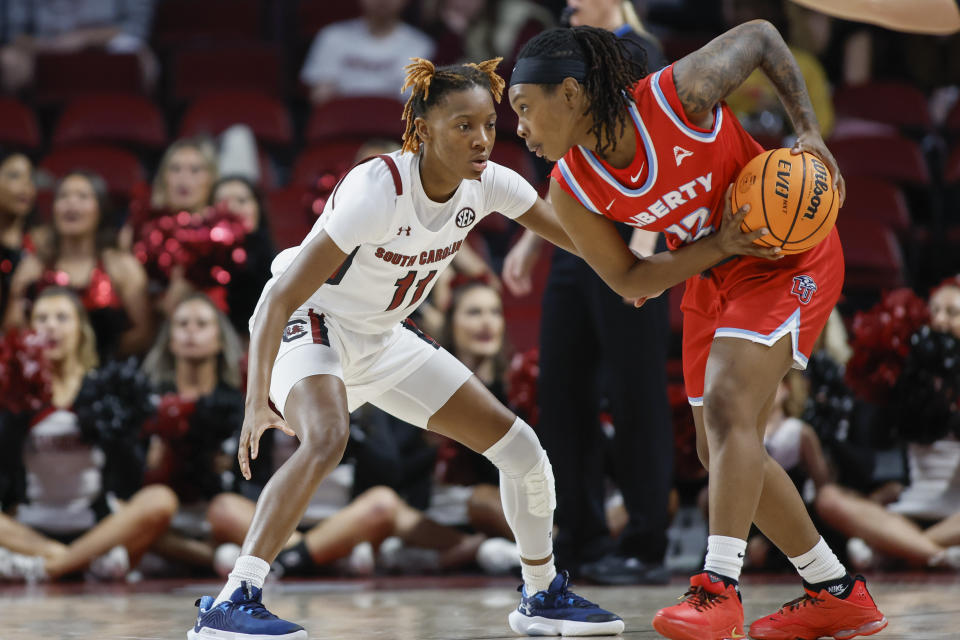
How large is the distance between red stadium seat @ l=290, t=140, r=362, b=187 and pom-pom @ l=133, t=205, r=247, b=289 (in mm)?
1357

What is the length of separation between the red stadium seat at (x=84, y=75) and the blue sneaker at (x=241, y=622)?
19.7 feet

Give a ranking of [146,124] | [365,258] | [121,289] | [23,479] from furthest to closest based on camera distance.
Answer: [146,124], [121,289], [23,479], [365,258]

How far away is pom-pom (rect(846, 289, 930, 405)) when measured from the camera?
16.9 feet

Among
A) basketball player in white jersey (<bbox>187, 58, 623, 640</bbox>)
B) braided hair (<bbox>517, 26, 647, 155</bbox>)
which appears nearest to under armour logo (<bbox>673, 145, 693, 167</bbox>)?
braided hair (<bbox>517, 26, 647, 155</bbox>)

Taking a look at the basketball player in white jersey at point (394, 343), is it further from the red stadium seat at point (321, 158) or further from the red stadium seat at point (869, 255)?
the red stadium seat at point (321, 158)

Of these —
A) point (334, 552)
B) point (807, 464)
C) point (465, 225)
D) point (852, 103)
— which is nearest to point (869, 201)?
point (852, 103)

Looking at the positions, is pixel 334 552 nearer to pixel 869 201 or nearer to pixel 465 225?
pixel 465 225

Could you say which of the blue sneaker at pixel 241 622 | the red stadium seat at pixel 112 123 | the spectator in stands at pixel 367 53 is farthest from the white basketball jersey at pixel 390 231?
the spectator in stands at pixel 367 53

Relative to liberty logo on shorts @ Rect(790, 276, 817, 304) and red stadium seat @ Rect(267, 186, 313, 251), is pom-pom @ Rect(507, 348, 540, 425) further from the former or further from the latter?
liberty logo on shorts @ Rect(790, 276, 817, 304)

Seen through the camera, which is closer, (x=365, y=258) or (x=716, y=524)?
(x=716, y=524)

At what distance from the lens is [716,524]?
2965 millimetres

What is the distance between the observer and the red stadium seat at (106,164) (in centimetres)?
755

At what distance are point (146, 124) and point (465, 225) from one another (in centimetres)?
488

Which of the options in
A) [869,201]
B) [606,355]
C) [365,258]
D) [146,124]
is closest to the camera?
[365,258]
